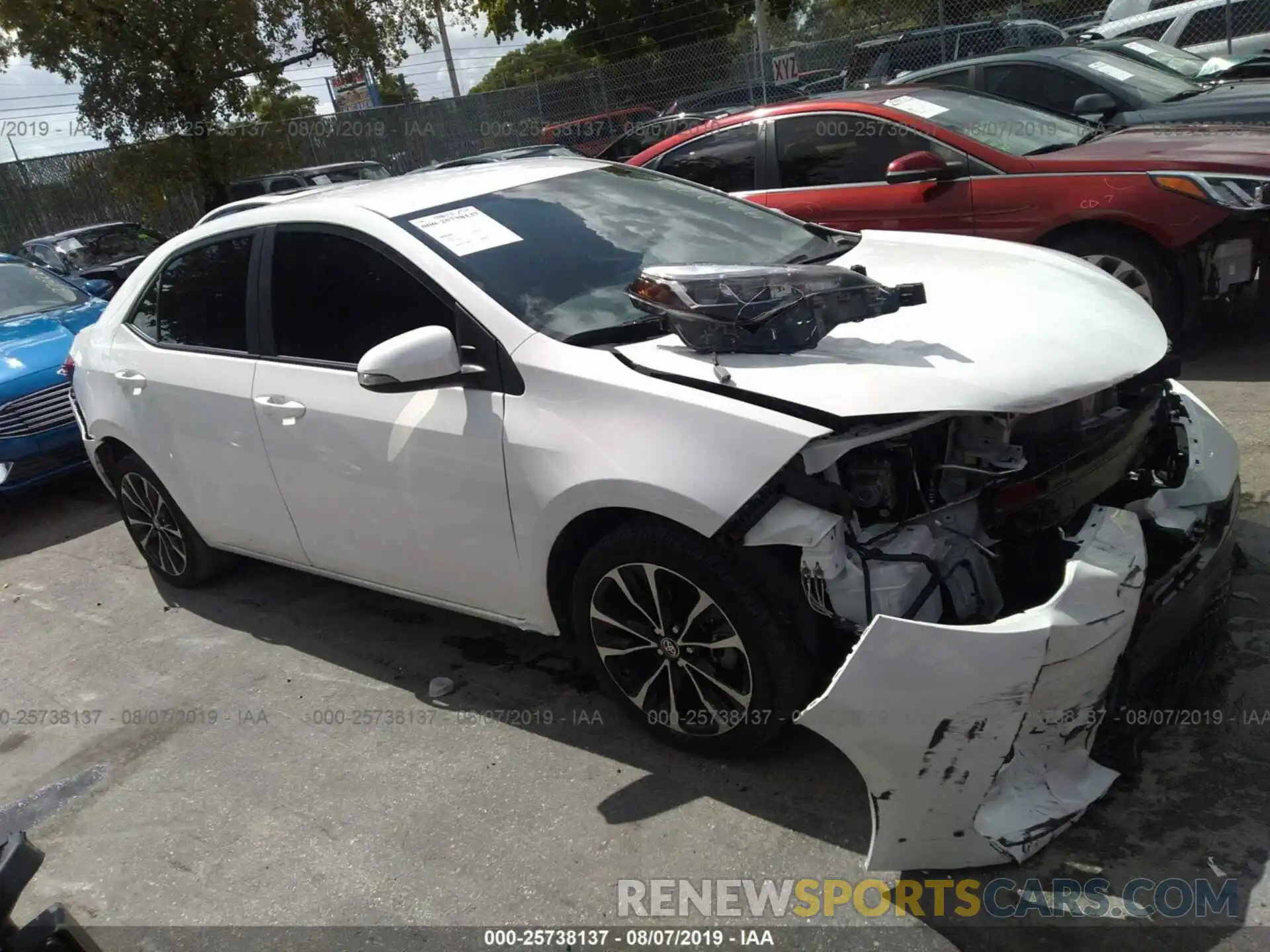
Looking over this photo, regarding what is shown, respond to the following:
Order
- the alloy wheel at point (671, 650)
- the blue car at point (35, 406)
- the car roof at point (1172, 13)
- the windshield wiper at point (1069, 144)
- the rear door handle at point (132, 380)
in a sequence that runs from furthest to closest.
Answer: the car roof at point (1172, 13) < the blue car at point (35, 406) < the windshield wiper at point (1069, 144) < the rear door handle at point (132, 380) < the alloy wheel at point (671, 650)

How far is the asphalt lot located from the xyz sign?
11473 mm

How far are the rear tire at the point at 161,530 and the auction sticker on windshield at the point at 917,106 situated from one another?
4.65 m

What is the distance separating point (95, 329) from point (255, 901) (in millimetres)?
3160

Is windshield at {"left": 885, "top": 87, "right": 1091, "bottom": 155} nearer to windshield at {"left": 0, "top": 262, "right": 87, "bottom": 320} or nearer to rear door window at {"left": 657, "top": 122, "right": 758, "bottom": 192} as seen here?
rear door window at {"left": 657, "top": 122, "right": 758, "bottom": 192}

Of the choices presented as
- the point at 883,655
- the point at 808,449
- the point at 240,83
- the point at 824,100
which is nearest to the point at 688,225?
the point at 808,449

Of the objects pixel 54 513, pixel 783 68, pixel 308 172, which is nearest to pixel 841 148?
pixel 54 513

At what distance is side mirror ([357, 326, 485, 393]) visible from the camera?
9.86 ft

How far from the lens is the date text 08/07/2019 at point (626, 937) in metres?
2.49

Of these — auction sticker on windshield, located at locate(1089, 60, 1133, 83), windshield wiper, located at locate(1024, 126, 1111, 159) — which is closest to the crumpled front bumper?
windshield wiper, located at locate(1024, 126, 1111, 159)

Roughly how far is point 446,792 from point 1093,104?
21.4 feet

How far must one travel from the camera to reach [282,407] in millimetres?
3689

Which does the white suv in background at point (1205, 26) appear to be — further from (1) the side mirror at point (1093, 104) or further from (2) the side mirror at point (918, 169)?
(2) the side mirror at point (918, 169)

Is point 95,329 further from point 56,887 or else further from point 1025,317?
point 1025,317

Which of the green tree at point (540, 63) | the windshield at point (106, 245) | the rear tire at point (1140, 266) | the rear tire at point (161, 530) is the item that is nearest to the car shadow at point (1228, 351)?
the rear tire at point (1140, 266)
